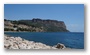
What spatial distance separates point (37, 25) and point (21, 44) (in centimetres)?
40

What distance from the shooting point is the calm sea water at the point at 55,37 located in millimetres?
3707

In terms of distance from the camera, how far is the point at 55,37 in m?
3.71

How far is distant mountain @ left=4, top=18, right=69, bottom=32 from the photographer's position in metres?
3.75

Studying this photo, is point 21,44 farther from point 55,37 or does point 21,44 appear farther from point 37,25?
point 55,37

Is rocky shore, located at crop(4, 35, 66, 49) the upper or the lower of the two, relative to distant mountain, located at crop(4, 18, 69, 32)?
lower

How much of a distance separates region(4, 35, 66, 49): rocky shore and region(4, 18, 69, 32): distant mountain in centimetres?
16

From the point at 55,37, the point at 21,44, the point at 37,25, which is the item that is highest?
the point at 37,25

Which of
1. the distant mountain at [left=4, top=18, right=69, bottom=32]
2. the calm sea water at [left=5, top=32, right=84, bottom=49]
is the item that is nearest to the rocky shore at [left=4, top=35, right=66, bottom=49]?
the calm sea water at [left=5, top=32, right=84, bottom=49]

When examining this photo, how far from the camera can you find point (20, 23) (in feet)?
12.4

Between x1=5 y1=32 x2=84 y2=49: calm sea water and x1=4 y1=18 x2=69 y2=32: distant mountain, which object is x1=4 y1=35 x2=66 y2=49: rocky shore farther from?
x1=4 y1=18 x2=69 y2=32: distant mountain

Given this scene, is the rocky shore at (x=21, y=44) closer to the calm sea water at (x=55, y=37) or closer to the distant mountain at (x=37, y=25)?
the calm sea water at (x=55, y=37)

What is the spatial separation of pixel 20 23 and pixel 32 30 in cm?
23

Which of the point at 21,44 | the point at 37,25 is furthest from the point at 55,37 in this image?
the point at 21,44

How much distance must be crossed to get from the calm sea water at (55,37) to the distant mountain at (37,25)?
7 cm
